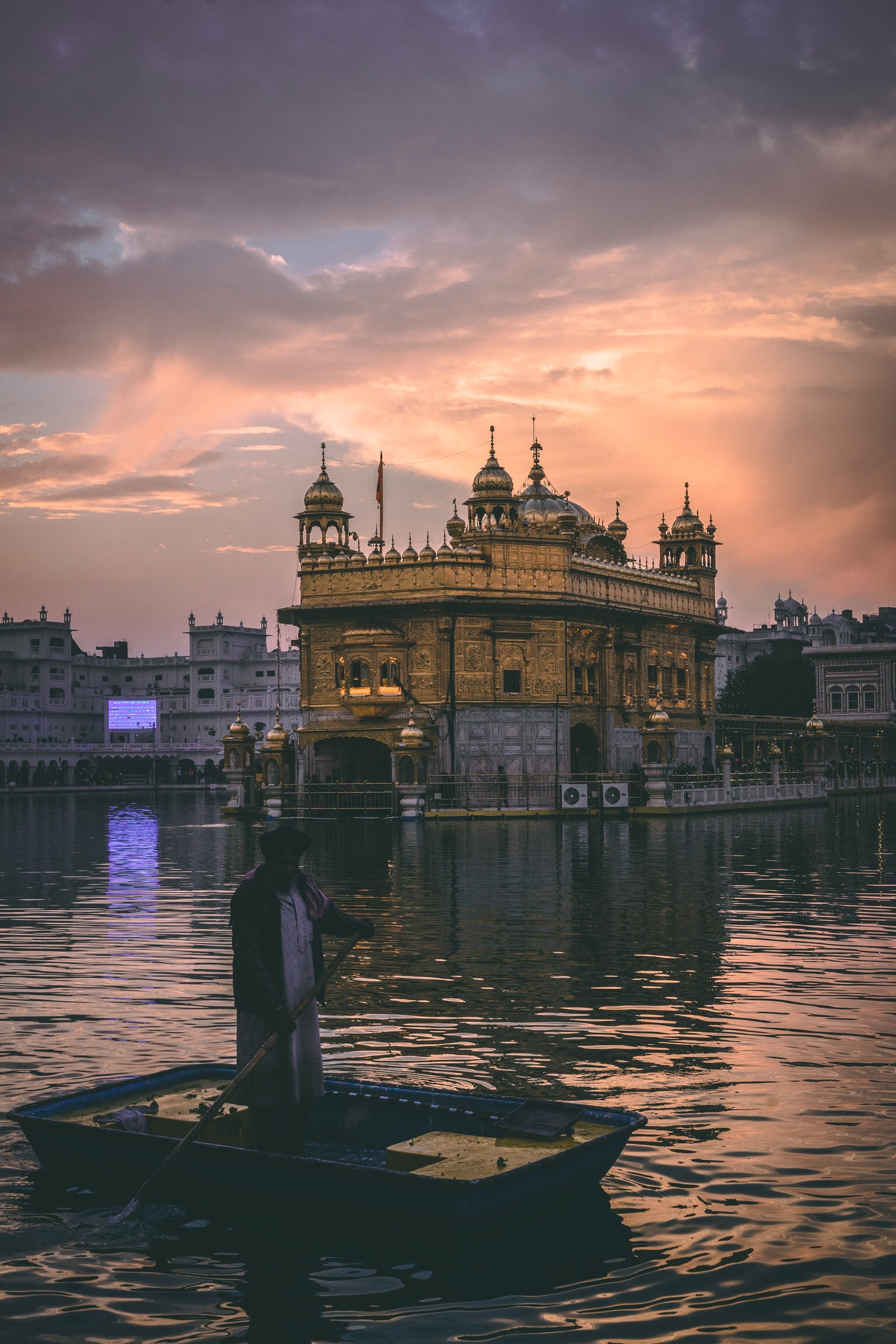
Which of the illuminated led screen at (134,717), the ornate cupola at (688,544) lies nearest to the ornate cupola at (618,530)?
the ornate cupola at (688,544)

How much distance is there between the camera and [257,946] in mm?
8555

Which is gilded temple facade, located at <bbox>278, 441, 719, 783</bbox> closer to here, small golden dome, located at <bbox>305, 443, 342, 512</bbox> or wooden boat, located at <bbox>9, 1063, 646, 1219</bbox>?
small golden dome, located at <bbox>305, 443, 342, 512</bbox>

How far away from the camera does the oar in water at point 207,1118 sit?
26.2 ft

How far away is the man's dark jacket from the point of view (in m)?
8.45

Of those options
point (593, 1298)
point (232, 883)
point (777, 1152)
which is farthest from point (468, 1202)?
point (232, 883)

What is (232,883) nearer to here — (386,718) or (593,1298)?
(593,1298)

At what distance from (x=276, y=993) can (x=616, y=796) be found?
45.2 meters

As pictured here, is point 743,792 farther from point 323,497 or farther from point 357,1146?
point 357,1146

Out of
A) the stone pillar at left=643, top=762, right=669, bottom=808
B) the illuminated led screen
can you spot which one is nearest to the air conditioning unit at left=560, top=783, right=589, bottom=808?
the stone pillar at left=643, top=762, right=669, bottom=808

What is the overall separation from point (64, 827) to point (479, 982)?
3971cm

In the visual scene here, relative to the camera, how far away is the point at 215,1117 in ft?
27.8

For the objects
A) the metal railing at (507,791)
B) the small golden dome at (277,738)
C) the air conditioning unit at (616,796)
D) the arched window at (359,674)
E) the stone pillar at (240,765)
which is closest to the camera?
the metal railing at (507,791)

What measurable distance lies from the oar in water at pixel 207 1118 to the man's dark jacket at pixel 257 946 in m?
0.15

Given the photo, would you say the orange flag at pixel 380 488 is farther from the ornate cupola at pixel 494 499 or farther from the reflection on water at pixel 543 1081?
the reflection on water at pixel 543 1081
